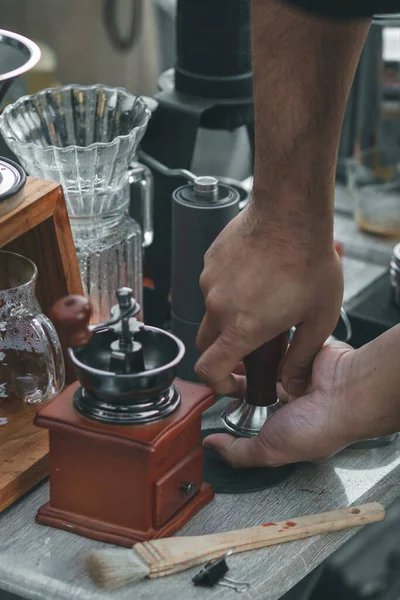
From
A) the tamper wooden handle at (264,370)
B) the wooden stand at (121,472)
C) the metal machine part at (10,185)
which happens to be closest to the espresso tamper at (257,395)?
the tamper wooden handle at (264,370)

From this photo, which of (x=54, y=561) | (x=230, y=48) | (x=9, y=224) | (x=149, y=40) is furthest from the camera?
(x=149, y=40)

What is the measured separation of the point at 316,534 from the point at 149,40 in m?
3.29

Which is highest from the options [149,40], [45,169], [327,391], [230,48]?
[230,48]

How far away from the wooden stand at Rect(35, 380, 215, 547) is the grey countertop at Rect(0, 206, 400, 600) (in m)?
0.02

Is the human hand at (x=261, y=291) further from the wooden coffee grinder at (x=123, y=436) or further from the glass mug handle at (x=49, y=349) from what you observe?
the glass mug handle at (x=49, y=349)

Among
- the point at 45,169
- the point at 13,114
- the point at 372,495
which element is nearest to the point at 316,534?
the point at 372,495

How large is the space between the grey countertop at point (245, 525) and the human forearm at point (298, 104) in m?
0.29

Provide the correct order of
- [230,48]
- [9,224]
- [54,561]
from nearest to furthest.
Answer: [54,561], [9,224], [230,48]

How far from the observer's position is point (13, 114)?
1.42m

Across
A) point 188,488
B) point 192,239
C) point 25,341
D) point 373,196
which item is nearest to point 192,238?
point 192,239

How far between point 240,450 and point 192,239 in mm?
304

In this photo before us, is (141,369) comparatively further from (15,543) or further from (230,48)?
(230,48)

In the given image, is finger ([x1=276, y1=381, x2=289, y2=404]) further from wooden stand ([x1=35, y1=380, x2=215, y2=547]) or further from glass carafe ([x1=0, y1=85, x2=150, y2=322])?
glass carafe ([x1=0, y1=85, x2=150, y2=322])

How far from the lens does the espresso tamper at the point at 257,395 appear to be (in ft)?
4.02
